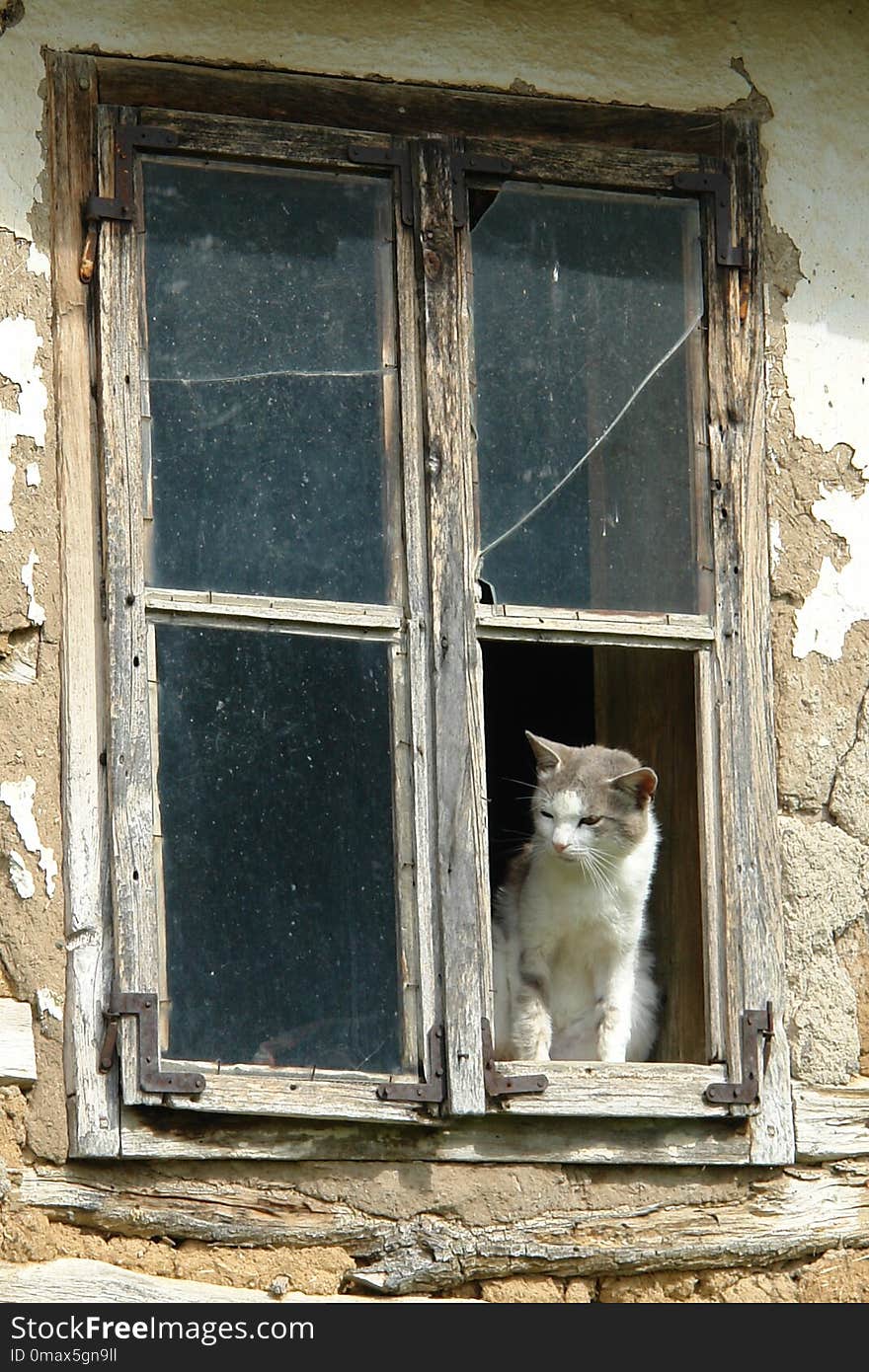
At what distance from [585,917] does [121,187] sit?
1969mm

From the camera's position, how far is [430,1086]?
5332 mm

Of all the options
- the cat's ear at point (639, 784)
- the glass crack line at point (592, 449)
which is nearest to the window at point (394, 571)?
the glass crack line at point (592, 449)

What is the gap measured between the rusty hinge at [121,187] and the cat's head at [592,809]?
1547mm

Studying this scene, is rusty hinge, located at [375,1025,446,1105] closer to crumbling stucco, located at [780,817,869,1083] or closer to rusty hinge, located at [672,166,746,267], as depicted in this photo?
crumbling stucco, located at [780,817,869,1083]

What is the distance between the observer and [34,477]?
5.37 m

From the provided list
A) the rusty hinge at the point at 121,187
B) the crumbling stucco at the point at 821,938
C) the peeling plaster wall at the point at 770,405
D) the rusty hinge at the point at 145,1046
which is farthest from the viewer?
the crumbling stucco at the point at 821,938

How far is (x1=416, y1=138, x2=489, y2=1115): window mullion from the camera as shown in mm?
5418

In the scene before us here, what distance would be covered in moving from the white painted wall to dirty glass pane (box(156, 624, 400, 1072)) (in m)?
1.27

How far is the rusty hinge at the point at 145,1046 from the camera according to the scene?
512cm

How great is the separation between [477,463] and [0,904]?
144cm

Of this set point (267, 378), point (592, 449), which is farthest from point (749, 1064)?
point (267, 378)

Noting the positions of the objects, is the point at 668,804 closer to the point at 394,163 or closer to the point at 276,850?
the point at 276,850

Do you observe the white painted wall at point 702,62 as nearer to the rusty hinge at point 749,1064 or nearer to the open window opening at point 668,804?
the open window opening at point 668,804

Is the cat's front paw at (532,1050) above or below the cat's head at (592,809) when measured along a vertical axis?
below
